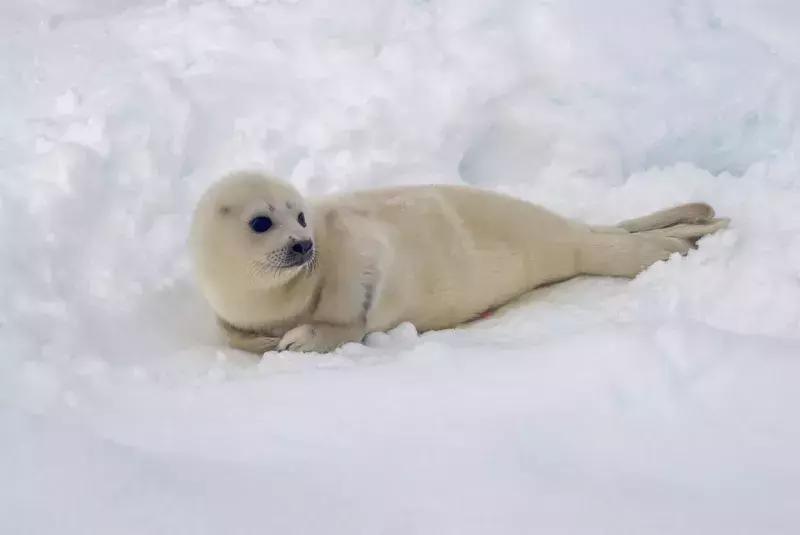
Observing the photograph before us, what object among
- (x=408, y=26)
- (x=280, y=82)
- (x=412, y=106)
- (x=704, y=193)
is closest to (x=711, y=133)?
(x=704, y=193)

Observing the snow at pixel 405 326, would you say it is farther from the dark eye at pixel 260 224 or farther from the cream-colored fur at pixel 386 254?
the dark eye at pixel 260 224

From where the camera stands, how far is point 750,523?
1.04 metres

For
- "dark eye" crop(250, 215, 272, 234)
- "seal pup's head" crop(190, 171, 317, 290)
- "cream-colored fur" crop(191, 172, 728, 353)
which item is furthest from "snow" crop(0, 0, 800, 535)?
"dark eye" crop(250, 215, 272, 234)

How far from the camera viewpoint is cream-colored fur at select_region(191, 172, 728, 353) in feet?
7.34

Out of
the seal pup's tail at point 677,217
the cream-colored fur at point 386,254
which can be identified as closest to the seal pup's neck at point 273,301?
the cream-colored fur at point 386,254

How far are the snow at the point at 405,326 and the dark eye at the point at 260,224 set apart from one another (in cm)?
36

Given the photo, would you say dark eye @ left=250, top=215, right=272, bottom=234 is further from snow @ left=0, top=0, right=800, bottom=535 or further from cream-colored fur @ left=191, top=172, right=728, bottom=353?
snow @ left=0, top=0, right=800, bottom=535

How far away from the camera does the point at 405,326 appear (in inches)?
87.4

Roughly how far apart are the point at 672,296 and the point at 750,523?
1184 mm

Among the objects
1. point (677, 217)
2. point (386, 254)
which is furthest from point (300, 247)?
point (677, 217)

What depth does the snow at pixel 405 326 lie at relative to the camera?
1167mm

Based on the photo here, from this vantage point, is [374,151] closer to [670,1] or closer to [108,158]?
[108,158]

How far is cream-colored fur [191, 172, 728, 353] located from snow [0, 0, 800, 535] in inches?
4.7

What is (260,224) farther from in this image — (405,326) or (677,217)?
(677,217)
